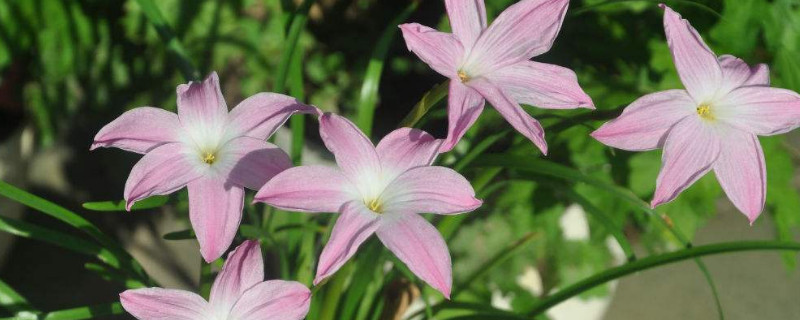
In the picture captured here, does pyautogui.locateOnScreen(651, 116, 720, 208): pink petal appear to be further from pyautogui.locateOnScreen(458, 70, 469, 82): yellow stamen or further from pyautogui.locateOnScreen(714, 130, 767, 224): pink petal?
pyautogui.locateOnScreen(458, 70, 469, 82): yellow stamen

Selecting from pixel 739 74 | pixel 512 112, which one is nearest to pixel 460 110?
pixel 512 112

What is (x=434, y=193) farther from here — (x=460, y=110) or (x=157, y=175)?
(x=157, y=175)

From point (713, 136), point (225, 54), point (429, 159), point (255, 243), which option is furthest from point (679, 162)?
point (225, 54)

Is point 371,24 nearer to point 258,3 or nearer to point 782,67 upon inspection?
point 258,3

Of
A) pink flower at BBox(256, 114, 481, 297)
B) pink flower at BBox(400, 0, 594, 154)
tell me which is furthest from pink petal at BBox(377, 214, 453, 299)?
pink flower at BBox(400, 0, 594, 154)

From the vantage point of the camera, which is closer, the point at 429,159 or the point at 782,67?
the point at 429,159

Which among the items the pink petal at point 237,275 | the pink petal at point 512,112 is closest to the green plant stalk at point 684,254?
the pink petal at point 512,112

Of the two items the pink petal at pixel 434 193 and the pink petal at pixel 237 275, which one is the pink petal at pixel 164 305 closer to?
the pink petal at pixel 237 275
